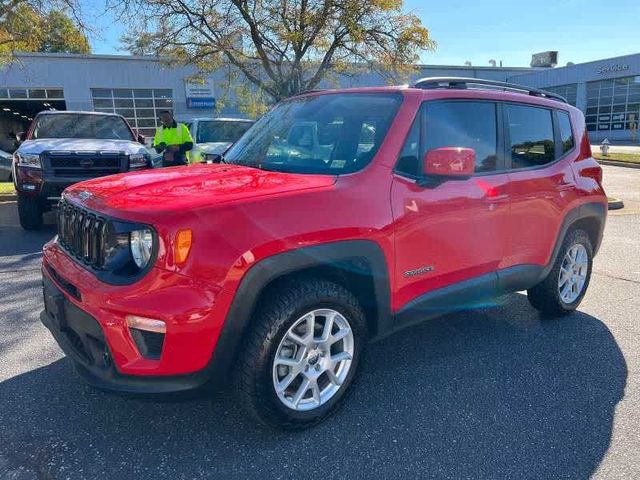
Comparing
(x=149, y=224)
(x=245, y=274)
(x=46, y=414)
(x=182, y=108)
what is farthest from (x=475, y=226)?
(x=182, y=108)

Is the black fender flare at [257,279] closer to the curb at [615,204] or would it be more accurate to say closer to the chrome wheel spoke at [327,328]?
the chrome wheel spoke at [327,328]

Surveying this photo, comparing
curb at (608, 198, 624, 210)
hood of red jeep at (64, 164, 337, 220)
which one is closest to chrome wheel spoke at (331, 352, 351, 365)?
hood of red jeep at (64, 164, 337, 220)

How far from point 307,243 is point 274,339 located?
482 millimetres

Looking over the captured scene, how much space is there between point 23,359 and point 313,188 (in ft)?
7.80

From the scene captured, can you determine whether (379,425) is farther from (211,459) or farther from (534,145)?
(534,145)

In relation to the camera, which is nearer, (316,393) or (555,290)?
(316,393)

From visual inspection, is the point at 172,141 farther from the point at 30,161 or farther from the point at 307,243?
the point at 307,243

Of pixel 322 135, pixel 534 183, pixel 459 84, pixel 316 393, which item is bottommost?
pixel 316 393

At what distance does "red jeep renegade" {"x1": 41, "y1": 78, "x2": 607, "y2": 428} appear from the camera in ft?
7.19

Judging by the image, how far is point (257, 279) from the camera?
7.42 feet

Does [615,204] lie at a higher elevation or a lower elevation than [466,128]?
lower

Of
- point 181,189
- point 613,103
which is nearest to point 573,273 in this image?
point 181,189

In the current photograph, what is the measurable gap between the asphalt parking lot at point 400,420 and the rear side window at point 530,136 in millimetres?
1332

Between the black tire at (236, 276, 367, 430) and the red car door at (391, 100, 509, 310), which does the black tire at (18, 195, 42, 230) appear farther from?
the red car door at (391, 100, 509, 310)
